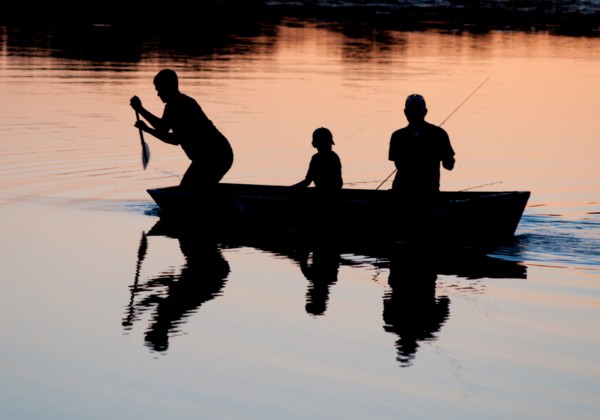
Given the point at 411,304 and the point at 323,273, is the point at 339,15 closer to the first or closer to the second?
the point at 323,273

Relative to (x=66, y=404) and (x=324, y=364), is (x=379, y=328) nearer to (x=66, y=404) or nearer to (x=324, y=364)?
(x=324, y=364)

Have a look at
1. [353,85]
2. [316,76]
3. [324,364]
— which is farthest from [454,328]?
[316,76]

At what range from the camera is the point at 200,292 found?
1092 centimetres

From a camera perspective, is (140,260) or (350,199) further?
(350,199)

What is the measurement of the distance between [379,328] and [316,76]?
2159cm

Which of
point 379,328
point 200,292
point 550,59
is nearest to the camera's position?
point 379,328

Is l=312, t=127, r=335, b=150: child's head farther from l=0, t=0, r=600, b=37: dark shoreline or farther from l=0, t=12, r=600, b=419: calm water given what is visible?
l=0, t=0, r=600, b=37: dark shoreline

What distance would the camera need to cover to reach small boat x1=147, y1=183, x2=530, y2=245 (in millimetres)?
12945

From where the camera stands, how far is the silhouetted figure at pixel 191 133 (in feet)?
45.3

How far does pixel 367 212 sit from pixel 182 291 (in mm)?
2899

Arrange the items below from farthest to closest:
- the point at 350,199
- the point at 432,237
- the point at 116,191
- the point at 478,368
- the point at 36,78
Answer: the point at 36,78 → the point at 116,191 → the point at 350,199 → the point at 432,237 → the point at 478,368

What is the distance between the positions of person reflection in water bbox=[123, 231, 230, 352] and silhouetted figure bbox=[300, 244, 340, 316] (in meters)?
0.77

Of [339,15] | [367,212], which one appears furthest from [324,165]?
[339,15]

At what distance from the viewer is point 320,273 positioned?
38.8ft
